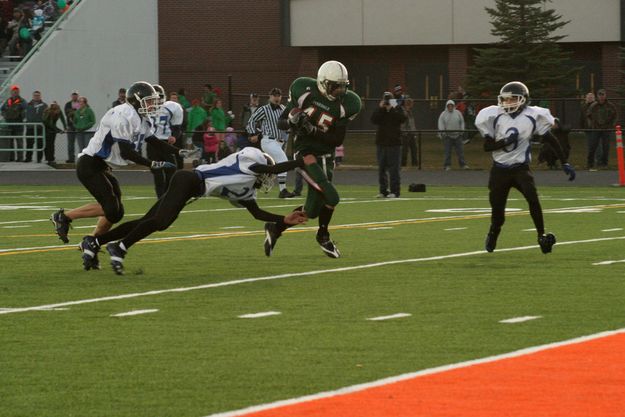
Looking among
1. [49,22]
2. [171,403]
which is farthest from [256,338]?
[49,22]

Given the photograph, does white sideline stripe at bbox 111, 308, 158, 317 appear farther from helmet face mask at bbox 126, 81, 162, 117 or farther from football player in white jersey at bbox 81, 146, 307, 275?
helmet face mask at bbox 126, 81, 162, 117

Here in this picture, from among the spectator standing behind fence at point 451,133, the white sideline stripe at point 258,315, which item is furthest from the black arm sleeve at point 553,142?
the spectator standing behind fence at point 451,133

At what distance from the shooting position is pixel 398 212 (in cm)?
2252

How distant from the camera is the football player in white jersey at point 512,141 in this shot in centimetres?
1523

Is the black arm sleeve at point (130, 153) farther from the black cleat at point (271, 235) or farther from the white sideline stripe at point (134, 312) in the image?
the white sideline stripe at point (134, 312)

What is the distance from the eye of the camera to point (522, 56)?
46.6 meters

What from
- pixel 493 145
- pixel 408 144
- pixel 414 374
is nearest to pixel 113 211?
pixel 493 145

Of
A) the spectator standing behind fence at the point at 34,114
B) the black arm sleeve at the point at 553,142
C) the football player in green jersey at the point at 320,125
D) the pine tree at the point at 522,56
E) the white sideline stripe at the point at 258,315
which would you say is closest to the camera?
the white sideline stripe at the point at 258,315

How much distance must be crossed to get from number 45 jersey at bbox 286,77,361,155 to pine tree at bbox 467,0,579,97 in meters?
31.7

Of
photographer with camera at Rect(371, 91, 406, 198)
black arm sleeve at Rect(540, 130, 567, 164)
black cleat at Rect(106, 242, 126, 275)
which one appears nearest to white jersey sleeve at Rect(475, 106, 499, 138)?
black arm sleeve at Rect(540, 130, 567, 164)

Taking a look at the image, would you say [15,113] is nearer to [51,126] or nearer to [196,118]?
[51,126]

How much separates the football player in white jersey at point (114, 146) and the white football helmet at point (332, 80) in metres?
1.73

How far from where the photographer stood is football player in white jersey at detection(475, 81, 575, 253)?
1523cm

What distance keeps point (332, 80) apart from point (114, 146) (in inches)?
86.4
